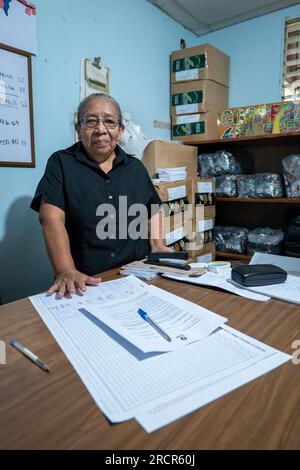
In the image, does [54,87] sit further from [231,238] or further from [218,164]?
[231,238]

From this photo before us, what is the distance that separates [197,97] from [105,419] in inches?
88.1

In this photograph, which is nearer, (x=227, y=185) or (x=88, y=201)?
(x=88, y=201)

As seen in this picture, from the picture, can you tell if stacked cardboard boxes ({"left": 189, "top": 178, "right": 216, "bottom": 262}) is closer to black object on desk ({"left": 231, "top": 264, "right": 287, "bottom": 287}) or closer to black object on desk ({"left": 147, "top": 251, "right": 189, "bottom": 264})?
black object on desk ({"left": 147, "top": 251, "right": 189, "bottom": 264})

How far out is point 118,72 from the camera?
75.6 inches

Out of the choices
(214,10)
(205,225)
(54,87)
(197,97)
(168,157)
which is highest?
(214,10)

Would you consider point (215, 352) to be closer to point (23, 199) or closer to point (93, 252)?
point (93, 252)

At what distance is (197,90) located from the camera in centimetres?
221

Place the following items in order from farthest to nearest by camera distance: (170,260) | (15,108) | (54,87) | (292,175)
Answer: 1. (292,175)
2. (54,87)
3. (15,108)
4. (170,260)

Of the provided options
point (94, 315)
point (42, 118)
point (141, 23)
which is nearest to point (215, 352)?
point (94, 315)

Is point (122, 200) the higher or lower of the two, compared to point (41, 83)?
lower

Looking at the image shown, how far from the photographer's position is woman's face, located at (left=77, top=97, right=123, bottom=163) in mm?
1295

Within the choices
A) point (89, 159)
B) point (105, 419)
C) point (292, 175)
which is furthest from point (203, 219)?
point (105, 419)

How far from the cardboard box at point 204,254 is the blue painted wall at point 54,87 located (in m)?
0.97

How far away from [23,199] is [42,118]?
42 centimetres
